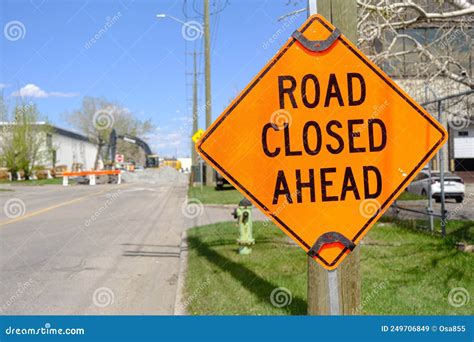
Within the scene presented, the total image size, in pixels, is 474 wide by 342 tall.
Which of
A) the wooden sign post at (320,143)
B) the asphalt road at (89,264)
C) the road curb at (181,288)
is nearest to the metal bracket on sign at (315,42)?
A: the wooden sign post at (320,143)

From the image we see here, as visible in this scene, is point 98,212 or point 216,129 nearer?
point 216,129

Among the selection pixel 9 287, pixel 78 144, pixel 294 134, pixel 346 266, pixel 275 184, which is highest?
pixel 78 144

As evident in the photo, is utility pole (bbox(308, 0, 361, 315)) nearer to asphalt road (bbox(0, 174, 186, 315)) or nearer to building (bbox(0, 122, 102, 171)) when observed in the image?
asphalt road (bbox(0, 174, 186, 315))

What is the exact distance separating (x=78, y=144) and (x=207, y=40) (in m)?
67.6

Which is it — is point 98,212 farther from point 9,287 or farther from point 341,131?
point 341,131

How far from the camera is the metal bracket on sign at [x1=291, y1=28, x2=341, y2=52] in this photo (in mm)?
3619

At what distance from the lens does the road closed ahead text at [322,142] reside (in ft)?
11.6

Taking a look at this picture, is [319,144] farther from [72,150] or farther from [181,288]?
[72,150]

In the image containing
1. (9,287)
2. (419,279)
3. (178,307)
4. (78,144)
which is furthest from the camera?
(78,144)

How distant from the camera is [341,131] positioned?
3566 mm

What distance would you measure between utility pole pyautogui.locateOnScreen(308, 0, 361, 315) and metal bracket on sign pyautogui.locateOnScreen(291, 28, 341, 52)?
640 millimetres

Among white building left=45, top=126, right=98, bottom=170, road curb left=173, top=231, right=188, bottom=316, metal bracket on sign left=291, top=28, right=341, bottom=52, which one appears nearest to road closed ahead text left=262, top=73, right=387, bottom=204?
metal bracket on sign left=291, top=28, right=341, bottom=52

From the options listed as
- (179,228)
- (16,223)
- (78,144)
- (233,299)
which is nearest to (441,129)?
(233,299)

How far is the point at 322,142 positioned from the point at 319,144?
2 cm
